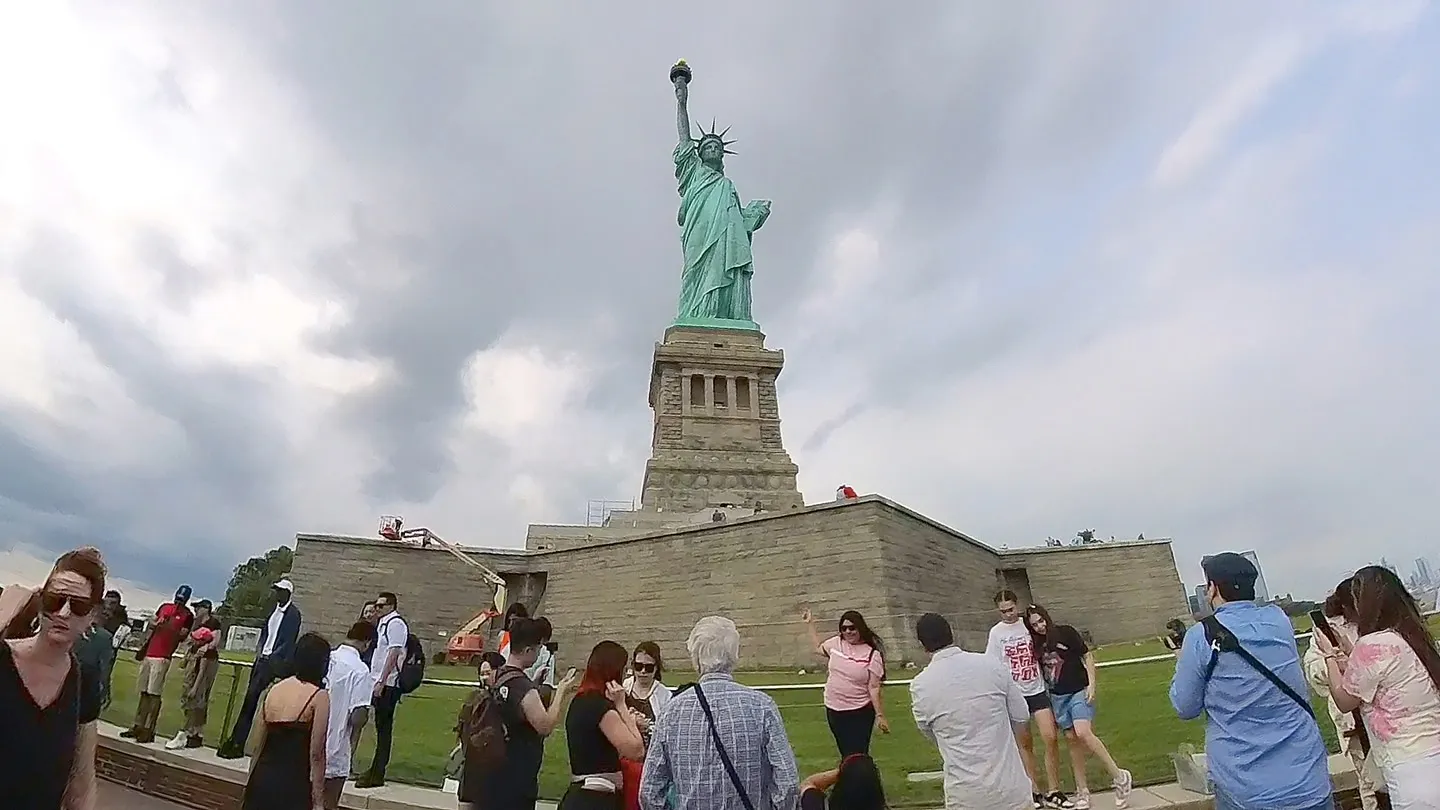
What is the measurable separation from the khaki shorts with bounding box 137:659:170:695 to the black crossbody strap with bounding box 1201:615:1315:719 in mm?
9989

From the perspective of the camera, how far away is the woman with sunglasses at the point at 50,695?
2.67 meters

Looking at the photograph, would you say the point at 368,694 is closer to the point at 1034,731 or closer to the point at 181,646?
the point at 181,646

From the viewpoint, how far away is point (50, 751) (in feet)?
9.03

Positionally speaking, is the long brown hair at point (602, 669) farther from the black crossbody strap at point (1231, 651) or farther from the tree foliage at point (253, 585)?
the tree foliage at point (253, 585)

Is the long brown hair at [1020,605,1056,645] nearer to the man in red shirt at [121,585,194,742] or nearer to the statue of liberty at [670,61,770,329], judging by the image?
the man in red shirt at [121,585,194,742]

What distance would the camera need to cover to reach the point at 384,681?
7.20 m

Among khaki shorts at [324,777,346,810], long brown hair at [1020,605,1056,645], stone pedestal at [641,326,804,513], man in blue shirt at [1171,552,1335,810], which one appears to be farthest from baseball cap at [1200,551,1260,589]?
stone pedestal at [641,326,804,513]

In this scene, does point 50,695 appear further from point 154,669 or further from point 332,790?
point 154,669

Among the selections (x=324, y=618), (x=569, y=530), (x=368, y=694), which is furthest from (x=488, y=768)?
(x=569, y=530)

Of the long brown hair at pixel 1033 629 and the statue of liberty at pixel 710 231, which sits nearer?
the long brown hair at pixel 1033 629

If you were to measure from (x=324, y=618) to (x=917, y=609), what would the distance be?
53.3ft

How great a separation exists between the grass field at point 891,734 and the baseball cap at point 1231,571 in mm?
3678

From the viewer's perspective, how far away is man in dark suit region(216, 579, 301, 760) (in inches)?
314

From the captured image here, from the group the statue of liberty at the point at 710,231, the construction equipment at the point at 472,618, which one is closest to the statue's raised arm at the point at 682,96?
the statue of liberty at the point at 710,231
